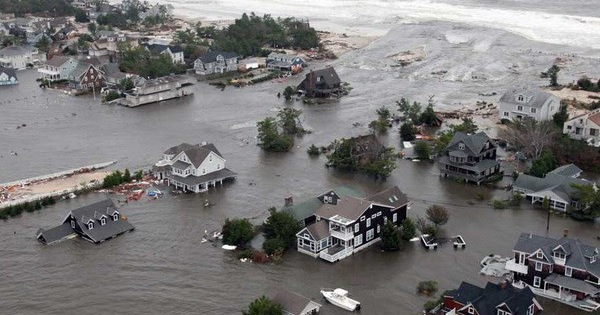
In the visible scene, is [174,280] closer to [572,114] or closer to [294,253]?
[294,253]

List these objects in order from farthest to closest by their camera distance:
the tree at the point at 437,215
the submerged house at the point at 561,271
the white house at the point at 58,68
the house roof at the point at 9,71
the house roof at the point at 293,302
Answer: the white house at the point at 58,68
the house roof at the point at 9,71
the tree at the point at 437,215
the submerged house at the point at 561,271
the house roof at the point at 293,302

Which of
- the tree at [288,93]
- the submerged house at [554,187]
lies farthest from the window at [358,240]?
the tree at [288,93]

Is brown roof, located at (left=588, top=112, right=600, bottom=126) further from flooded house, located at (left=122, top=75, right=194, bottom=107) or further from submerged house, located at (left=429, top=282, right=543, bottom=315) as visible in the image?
flooded house, located at (left=122, top=75, right=194, bottom=107)

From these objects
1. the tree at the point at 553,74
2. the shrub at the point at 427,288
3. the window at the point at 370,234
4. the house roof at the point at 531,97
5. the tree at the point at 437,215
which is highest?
the house roof at the point at 531,97

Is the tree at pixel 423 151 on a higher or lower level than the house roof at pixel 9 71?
lower

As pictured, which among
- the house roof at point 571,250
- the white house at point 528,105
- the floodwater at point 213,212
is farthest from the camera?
the white house at point 528,105

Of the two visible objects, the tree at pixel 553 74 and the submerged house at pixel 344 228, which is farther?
the tree at pixel 553 74

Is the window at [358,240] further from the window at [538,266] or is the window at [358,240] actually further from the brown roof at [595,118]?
the brown roof at [595,118]

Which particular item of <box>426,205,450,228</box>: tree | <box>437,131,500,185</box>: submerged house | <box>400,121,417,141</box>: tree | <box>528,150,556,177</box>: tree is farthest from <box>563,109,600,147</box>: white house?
<box>426,205,450,228</box>: tree
